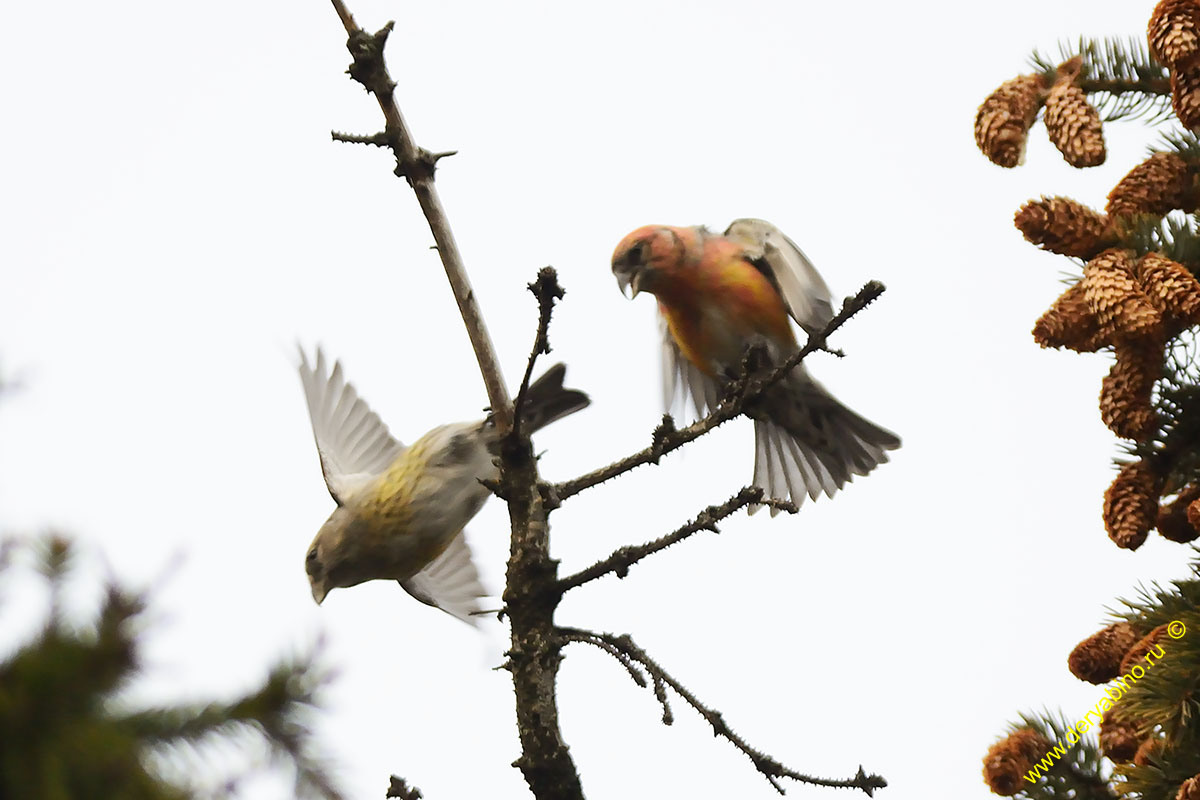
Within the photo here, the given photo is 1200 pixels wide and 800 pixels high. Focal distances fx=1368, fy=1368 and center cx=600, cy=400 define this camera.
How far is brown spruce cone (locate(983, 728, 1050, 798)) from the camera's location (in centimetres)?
Result: 271

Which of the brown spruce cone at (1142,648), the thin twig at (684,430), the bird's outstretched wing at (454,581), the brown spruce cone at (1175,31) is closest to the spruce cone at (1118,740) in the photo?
the brown spruce cone at (1142,648)

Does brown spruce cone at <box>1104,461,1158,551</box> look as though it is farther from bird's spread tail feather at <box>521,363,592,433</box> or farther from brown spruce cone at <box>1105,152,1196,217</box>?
bird's spread tail feather at <box>521,363,592,433</box>

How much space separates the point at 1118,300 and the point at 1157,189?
1.24ft

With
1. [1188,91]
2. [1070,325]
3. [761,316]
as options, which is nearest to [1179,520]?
[1070,325]

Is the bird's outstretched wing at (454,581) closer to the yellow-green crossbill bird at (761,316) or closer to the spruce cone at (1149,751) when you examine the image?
the yellow-green crossbill bird at (761,316)

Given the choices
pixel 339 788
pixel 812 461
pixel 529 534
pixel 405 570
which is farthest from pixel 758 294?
pixel 339 788

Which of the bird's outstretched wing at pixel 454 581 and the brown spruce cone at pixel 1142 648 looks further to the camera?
the bird's outstretched wing at pixel 454 581

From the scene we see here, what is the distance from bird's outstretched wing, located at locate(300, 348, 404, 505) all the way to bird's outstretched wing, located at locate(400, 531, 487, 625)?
1.46ft

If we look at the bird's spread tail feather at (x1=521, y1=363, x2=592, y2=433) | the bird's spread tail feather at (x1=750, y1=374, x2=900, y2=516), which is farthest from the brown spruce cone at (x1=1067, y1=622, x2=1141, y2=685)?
the bird's spread tail feather at (x1=750, y1=374, x2=900, y2=516)

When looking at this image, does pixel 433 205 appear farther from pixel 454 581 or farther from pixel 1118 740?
pixel 454 581

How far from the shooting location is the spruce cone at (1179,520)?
270 centimetres

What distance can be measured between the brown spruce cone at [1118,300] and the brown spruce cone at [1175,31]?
384 mm

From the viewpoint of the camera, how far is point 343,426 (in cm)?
558

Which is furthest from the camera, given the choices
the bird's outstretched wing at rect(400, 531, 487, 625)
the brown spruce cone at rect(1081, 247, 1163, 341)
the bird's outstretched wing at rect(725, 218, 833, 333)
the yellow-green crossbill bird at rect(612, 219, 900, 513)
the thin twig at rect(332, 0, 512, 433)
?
the bird's outstretched wing at rect(400, 531, 487, 625)
